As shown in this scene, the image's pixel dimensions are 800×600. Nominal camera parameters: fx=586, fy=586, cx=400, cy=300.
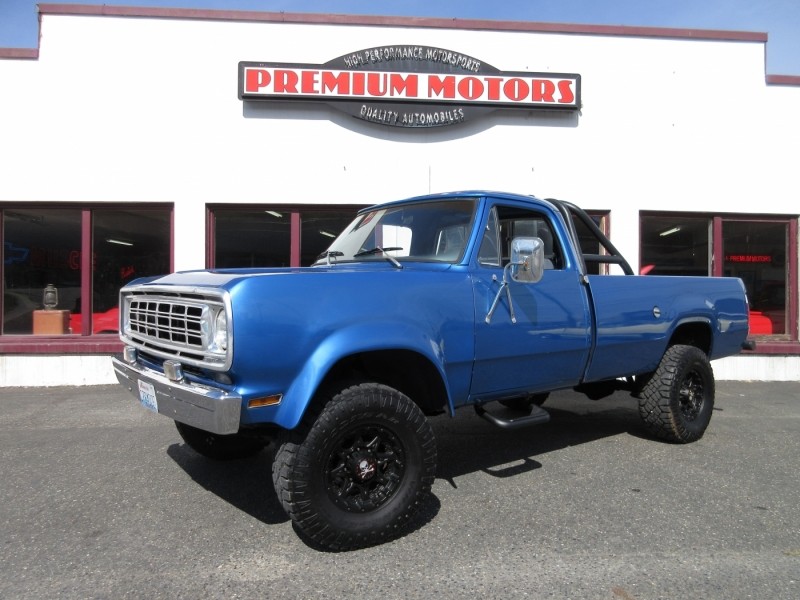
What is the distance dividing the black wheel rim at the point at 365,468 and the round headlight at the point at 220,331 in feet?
2.48

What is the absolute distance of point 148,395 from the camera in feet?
10.7

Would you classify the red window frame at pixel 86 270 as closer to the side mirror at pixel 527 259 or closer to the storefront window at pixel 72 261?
the storefront window at pixel 72 261

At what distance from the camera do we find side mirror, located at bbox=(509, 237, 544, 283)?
3541 mm

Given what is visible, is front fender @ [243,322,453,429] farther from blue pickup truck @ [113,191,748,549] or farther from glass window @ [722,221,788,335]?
glass window @ [722,221,788,335]

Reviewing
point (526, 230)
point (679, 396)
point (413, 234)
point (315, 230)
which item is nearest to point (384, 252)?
point (413, 234)

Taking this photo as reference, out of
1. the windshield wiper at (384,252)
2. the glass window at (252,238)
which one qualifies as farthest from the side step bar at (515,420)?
the glass window at (252,238)

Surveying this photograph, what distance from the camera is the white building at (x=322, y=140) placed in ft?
26.5

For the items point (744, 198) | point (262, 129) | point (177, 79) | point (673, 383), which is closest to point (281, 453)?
point (673, 383)

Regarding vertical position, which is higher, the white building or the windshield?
the white building

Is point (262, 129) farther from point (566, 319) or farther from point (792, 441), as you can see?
point (792, 441)

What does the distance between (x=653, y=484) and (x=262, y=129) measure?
668cm

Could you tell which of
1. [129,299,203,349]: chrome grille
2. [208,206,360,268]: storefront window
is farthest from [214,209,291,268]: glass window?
[129,299,203,349]: chrome grille

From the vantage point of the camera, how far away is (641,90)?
872 centimetres

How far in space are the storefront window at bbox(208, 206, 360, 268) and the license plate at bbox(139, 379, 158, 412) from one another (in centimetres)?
520
